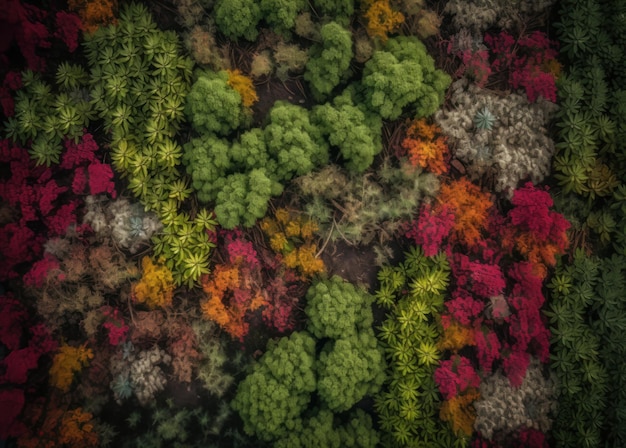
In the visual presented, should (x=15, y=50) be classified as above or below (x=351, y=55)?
below

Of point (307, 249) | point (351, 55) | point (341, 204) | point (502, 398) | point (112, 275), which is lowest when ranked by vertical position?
point (502, 398)

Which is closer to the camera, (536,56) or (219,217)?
(219,217)

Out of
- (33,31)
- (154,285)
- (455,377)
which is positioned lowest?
(455,377)

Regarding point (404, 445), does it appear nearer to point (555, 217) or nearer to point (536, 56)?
point (555, 217)

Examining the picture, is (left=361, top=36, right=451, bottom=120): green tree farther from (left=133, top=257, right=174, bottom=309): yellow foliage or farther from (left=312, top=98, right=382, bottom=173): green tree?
(left=133, top=257, right=174, bottom=309): yellow foliage

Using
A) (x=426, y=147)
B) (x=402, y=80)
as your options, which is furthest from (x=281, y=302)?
(x=402, y=80)

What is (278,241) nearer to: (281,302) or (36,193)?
(281,302)

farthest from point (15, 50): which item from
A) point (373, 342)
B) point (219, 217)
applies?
point (373, 342)
